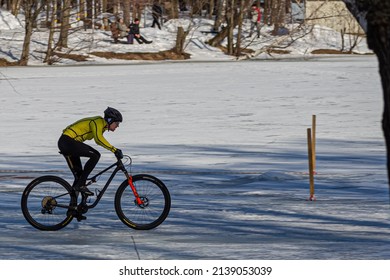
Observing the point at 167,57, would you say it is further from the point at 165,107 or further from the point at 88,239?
the point at 88,239

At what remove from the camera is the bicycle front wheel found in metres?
11.4

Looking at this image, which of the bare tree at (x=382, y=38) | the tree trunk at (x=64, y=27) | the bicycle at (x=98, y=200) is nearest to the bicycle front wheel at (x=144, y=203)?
the bicycle at (x=98, y=200)

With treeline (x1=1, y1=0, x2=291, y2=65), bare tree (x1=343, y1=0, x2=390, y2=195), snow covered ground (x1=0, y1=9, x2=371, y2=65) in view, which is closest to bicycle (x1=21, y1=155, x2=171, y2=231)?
bare tree (x1=343, y1=0, x2=390, y2=195)

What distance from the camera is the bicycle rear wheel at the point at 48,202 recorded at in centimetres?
1158

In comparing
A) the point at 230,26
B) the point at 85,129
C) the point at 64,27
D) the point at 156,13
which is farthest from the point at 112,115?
the point at 156,13

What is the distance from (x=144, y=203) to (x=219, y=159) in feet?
33.8

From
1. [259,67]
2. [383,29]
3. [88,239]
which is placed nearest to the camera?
[383,29]

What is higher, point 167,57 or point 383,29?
point 383,29

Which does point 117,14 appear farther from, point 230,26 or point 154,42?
point 230,26

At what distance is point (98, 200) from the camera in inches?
456

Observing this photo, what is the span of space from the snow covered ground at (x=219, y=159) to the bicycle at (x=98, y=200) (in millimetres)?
205
